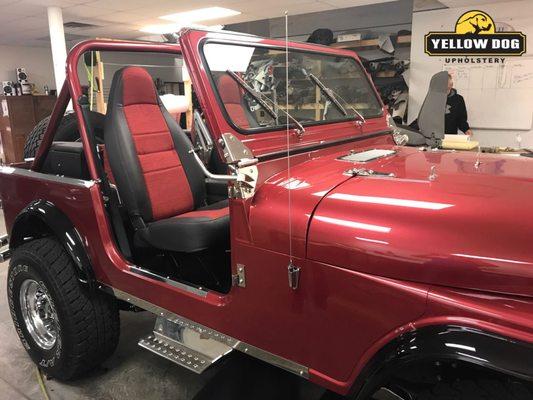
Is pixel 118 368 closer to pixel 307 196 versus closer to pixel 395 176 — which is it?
pixel 307 196

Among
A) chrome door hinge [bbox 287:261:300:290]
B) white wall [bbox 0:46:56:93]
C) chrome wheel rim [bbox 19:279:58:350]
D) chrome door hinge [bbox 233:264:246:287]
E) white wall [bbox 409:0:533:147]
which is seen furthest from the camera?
white wall [bbox 0:46:56:93]

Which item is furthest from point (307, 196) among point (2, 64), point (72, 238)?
point (2, 64)

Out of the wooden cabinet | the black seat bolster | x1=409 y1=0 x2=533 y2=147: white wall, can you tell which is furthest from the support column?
the black seat bolster

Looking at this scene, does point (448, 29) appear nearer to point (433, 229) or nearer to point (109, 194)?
point (109, 194)

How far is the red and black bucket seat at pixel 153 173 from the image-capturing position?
1953 millimetres

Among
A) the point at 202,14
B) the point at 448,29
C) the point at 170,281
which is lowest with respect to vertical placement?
the point at 170,281

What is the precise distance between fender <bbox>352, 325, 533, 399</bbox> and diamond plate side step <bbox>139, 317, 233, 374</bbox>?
24.5 inches

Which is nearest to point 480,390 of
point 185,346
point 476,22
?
point 185,346

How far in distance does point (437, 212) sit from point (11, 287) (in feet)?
7.45

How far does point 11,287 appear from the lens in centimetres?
240

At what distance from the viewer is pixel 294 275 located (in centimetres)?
134

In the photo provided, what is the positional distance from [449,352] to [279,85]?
1.32 meters

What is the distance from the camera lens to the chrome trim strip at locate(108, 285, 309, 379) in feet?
4.68

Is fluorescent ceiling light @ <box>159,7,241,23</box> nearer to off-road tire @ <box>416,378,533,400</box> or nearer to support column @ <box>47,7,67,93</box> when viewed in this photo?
support column @ <box>47,7,67,93</box>
